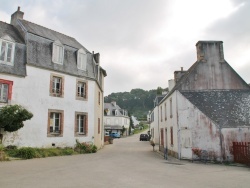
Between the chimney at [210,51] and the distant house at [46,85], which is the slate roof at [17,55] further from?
the chimney at [210,51]

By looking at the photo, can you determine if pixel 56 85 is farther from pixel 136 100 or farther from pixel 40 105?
pixel 136 100

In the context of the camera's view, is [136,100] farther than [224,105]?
Yes

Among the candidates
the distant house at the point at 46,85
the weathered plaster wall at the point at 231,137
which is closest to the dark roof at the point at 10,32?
the distant house at the point at 46,85

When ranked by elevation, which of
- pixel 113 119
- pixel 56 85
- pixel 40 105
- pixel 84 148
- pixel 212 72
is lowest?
→ pixel 84 148

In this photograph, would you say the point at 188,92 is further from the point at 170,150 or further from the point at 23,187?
the point at 23,187

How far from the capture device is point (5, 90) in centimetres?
1619

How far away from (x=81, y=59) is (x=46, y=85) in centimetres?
479

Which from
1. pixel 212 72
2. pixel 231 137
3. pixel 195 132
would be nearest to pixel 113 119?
pixel 212 72

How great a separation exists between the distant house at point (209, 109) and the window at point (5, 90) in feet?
40.2

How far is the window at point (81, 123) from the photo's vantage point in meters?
20.2

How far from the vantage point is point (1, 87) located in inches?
630

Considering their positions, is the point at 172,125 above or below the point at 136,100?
below

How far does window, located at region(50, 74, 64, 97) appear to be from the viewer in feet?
61.8

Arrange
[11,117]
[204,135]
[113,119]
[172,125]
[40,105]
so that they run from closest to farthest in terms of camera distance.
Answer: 1. [11,117]
2. [204,135]
3. [40,105]
4. [172,125]
5. [113,119]
